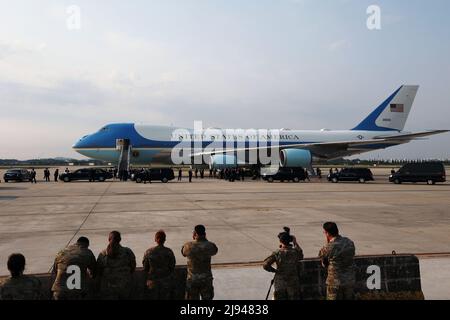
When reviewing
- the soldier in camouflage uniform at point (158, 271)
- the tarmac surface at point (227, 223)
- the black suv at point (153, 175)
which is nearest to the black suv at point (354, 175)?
the black suv at point (153, 175)

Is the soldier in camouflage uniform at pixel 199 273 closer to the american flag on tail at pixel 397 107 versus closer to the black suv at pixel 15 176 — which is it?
the black suv at pixel 15 176

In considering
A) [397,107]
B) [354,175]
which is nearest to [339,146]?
[354,175]

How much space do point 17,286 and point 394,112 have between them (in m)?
51.2

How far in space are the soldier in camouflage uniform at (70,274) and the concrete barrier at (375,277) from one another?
0.88 m

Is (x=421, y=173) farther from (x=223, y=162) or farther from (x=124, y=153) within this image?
(x=124, y=153)

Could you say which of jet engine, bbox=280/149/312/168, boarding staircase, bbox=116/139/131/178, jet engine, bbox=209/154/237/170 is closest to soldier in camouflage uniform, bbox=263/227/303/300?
jet engine, bbox=280/149/312/168

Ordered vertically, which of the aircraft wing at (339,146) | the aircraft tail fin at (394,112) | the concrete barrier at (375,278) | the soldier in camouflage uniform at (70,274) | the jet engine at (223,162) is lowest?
the concrete barrier at (375,278)

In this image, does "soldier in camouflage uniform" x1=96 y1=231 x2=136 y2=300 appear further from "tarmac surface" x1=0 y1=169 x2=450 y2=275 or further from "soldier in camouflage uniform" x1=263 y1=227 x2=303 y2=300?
"tarmac surface" x1=0 y1=169 x2=450 y2=275

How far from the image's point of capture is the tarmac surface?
10.2 metres

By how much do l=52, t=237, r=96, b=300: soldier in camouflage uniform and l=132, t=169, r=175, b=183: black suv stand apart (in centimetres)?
3309

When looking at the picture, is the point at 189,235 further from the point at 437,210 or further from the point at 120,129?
the point at 120,129

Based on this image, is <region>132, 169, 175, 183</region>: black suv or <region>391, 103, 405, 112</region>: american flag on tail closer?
<region>132, 169, 175, 183</region>: black suv

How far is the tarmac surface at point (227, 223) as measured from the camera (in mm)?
10234

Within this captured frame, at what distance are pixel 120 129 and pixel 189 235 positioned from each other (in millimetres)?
33838
